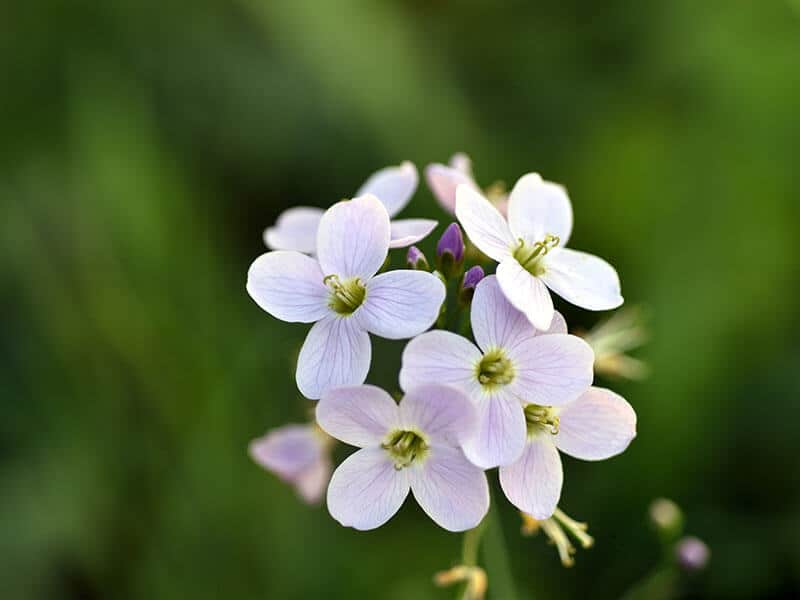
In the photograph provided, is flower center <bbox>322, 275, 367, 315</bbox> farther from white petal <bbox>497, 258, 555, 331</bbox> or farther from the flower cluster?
white petal <bbox>497, 258, 555, 331</bbox>

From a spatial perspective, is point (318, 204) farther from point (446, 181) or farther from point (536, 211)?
point (536, 211)

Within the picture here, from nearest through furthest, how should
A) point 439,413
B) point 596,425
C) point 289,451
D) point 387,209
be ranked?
1. point 439,413
2. point 596,425
3. point 387,209
4. point 289,451

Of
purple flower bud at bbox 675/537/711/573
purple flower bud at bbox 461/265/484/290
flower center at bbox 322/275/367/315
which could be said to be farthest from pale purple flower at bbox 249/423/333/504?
purple flower bud at bbox 675/537/711/573

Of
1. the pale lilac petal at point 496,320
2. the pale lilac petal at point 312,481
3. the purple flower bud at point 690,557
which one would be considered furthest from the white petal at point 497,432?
the purple flower bud at point 690,557

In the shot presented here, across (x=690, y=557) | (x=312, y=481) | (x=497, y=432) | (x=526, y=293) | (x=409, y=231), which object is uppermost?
(x=409, y=231)

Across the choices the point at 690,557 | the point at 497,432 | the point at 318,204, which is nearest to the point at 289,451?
the point at 497,432

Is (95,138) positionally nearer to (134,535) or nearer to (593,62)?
(134,535)

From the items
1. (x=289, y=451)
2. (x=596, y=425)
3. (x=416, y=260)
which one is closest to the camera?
(x=596, y=425)
